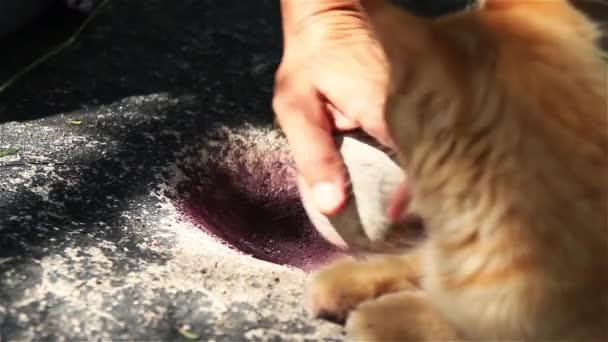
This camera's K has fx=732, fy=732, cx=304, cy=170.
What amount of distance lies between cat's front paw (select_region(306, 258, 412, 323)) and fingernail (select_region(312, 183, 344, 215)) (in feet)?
0.30

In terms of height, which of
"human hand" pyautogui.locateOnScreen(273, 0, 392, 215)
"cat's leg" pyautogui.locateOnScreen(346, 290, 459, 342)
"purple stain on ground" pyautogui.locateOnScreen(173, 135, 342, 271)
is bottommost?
"purple stain on ground" pyautogui.locateOnScreen(173, 135, 342, 271)

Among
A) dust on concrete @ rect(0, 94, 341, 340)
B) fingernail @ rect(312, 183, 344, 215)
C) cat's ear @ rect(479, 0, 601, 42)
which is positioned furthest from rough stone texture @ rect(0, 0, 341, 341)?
cat's ear @ rect(479, 0, 601, 42)

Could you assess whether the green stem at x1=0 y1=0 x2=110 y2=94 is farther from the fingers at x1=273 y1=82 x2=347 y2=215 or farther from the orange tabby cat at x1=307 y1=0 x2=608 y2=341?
the orange tabby cat at x1=307 y1=0 x2=608 y2=341

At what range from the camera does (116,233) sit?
50.5 inches

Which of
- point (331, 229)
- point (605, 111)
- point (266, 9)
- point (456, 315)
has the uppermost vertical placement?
point (605, 111)

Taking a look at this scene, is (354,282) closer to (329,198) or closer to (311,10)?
(329,198)

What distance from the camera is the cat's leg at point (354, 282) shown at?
110 centimetres

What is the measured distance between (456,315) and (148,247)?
1.86ft

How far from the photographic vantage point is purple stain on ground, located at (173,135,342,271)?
Answer: 155cm

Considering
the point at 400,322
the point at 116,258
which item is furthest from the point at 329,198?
the point at 116,258

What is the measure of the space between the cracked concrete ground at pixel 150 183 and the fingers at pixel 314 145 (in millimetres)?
166

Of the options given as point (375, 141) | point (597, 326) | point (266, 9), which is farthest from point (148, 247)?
point (266, 9)

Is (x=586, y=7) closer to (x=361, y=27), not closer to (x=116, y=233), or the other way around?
(x=361, y=27)

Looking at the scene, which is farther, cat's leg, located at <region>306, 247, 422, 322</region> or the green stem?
the green stem
